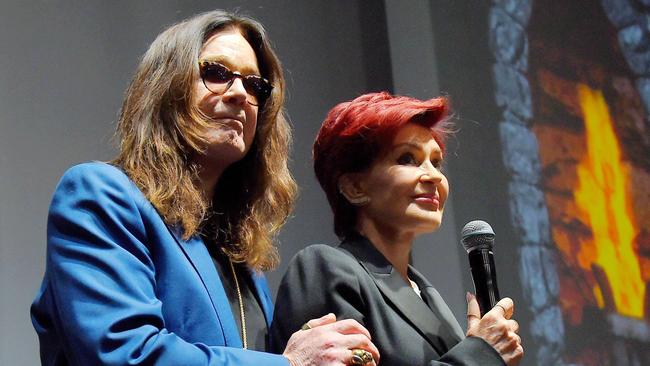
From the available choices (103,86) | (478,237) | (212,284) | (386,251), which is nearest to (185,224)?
(212,284)

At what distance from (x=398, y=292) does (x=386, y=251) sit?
0.15 m

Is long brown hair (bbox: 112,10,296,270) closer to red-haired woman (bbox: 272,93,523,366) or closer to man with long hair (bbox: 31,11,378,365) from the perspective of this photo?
man with long hair (bbox: 31,11,378,365)

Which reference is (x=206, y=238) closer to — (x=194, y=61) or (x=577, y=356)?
(x=194, y=61)

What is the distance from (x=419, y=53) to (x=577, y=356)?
4.33 ft

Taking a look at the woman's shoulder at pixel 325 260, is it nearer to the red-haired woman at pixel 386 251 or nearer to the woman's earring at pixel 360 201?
the red-haired woman at pixel 386 251

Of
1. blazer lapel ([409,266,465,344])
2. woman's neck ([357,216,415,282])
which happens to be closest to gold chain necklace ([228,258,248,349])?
woman's neck ([357,216,415,282])

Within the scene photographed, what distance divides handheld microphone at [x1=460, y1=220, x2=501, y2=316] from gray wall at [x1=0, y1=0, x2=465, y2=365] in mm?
1471

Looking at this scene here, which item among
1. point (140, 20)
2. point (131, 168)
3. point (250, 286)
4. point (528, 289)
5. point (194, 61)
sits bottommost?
Answer: point (528, 289)

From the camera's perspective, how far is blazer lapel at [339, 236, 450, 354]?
1981mm

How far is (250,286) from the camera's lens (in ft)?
7.11

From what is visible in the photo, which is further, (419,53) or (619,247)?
(619,247)

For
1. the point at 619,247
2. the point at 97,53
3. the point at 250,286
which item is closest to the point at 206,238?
the point at 250,286

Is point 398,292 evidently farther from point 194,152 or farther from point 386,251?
point 194,152

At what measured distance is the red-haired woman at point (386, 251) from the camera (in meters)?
1.90
